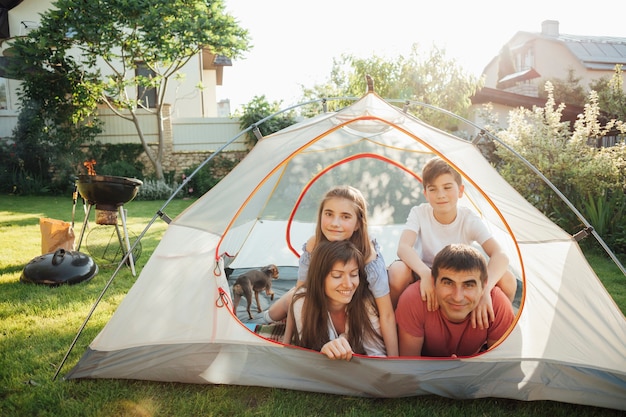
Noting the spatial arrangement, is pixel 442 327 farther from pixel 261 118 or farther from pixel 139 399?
pixel 261 118

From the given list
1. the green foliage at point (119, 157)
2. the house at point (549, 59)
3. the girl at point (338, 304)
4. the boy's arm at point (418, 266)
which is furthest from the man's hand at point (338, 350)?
the house at point (549, 59)

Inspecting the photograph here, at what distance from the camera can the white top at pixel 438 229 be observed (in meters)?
2.43

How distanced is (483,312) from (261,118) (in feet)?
28.1

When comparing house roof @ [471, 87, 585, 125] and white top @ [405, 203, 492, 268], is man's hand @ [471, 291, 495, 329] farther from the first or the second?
house roof @ [471, 87, 585, 125]

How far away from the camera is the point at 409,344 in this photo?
6.73 feet

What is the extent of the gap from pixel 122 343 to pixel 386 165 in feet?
6.70

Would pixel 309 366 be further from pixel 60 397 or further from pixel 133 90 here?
pixel 133 90

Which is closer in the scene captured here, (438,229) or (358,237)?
(358,237)

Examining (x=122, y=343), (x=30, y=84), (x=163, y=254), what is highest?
(x=30, y=84)

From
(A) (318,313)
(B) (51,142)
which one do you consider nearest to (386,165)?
(A) (318,313)

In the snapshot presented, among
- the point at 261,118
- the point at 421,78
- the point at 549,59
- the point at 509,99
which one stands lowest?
the point at 261,118

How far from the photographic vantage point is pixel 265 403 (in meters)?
1.90

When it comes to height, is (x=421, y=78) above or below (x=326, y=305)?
above

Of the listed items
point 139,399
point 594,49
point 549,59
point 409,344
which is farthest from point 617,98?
point 594,49
